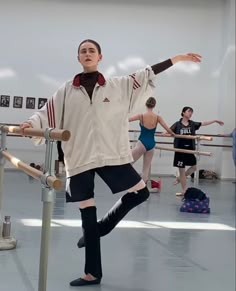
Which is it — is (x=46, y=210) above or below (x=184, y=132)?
below

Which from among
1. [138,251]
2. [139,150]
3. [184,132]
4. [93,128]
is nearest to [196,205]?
[139,150]

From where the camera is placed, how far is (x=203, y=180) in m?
7.81

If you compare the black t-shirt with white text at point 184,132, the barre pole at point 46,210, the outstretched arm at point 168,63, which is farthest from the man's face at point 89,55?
the black t-shirt with white text at point 184,132

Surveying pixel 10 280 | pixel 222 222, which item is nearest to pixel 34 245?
pixel 10 280

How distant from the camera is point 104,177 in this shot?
2.21 meters

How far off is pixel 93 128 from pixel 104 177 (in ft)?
0.77

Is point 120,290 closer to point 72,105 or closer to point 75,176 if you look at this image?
point 75,176

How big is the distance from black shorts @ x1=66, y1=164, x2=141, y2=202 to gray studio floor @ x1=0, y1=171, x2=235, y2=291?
Result: 41 cm

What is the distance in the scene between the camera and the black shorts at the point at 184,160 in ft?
18.0

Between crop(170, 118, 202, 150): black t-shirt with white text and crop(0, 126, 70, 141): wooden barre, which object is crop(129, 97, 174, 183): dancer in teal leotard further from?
crop(0, 126, 70, 141): wooden barre

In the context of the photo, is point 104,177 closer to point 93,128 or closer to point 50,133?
point 93,128

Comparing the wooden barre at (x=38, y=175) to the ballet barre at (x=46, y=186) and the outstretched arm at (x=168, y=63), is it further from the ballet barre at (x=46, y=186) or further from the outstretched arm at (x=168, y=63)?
the outstretched arm at (x=168, y=63)

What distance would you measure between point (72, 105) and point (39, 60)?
5165 mm

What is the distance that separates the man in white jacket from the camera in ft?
7.00
